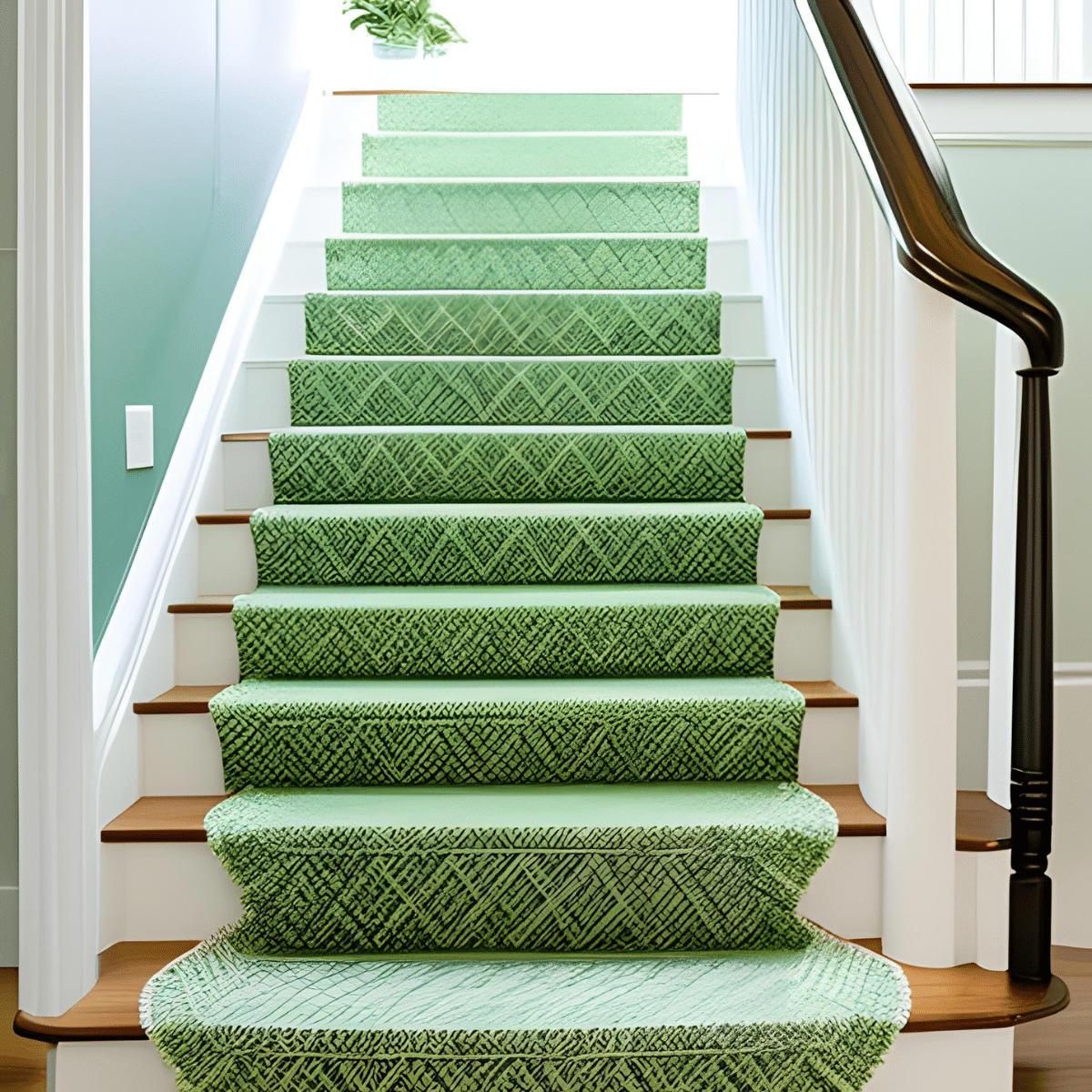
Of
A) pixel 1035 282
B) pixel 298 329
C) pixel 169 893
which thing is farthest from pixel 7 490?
pixel 1035 282

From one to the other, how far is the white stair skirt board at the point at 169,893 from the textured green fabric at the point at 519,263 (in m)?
1.61

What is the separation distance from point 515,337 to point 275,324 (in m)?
0.58

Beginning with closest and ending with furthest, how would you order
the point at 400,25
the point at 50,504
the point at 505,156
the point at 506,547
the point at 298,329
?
the point at 50,504
the point at 506,547
the point at 298,329
the point at 505,156
the point at 400,25

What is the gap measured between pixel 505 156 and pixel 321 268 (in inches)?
31.1

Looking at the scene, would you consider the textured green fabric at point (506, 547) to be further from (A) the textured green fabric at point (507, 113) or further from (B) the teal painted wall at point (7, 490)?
(A) the textured green fabric at point (507, 113)

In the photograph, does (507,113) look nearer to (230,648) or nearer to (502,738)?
(230,648)

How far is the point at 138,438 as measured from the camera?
1.82 meters

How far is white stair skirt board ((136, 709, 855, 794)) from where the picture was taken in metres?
1.72

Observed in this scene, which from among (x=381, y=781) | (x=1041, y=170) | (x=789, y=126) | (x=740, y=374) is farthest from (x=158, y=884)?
(x=1041, y=170)

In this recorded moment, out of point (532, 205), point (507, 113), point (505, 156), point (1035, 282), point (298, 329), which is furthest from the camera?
point (507, 113)

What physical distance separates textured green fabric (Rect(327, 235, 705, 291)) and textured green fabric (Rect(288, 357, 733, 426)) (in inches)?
16.8

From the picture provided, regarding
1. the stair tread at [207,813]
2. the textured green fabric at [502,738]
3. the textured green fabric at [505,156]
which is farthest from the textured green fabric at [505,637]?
the textured green fabric at [505,156]

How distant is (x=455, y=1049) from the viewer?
1322 millimetres

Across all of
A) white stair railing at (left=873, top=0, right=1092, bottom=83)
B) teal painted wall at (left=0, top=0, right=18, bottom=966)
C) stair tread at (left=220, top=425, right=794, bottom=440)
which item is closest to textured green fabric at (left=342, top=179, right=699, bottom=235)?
white stair railing at (left=873, top=0, right=1092, bottom=83)
